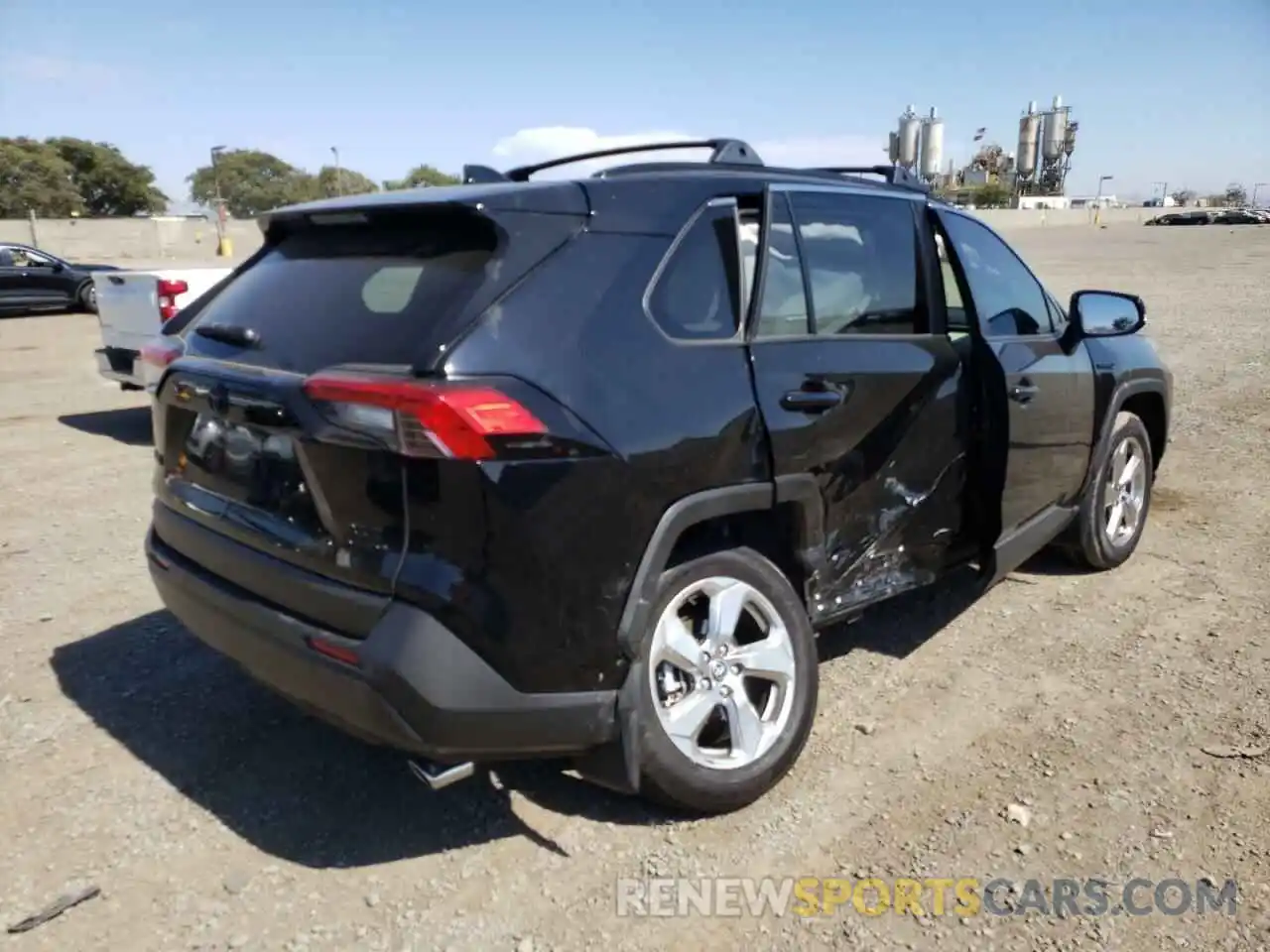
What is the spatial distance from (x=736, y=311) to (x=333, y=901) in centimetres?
200

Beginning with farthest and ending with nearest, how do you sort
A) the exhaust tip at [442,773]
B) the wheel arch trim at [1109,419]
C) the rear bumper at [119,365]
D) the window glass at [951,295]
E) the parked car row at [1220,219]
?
the parked car row at [1220,219]
the rear bumper at [119,365]
the wheel arch trim at [1109,419]
the window glass at [951,295]
the exhaust tip at [442,773]

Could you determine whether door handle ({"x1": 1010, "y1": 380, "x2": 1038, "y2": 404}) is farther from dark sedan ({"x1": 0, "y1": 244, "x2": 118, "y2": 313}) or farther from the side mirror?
dark sedan ({"x1": 0, "y1": 244, "x2": 118, "y2": 313})

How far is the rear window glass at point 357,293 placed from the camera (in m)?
2.42

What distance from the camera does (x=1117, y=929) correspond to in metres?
Result: 2.42

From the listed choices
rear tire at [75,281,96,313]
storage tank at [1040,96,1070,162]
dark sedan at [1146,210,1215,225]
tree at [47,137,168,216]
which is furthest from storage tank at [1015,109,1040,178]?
rear tire at [75,281,96,313]

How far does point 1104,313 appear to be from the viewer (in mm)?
4445

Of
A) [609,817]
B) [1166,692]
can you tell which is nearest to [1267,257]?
[1166,692]

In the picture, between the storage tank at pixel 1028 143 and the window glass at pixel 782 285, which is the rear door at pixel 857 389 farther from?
the storage tank at pixel 1028 143

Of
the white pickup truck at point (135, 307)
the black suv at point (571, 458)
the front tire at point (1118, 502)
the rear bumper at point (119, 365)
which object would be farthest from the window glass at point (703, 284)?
the rear bumper at point (119, 365)

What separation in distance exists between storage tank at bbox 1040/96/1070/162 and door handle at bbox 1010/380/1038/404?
120 m

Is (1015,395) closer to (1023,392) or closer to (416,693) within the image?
(1023,392)

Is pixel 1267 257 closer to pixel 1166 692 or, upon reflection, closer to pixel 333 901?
pixel 1166 692

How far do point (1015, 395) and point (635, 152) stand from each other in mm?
1791

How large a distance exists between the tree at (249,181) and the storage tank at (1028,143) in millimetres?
79436
